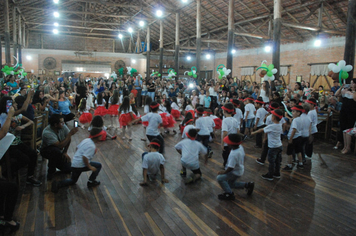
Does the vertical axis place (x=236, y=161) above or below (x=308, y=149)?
above

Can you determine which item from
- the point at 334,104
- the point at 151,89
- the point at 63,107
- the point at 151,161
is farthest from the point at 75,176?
the point at 151,89

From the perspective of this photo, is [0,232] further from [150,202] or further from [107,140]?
[107,140]

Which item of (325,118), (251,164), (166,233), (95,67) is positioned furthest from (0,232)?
(95,67)

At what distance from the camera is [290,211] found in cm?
332

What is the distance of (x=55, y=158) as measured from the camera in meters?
4.13

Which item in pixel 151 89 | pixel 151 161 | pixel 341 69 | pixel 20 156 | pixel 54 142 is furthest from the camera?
pixel 151 89

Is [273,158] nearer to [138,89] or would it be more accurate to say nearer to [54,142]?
[54,142]

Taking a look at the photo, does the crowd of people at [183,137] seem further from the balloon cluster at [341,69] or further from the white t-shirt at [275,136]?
the balloon cluster at [341,69]

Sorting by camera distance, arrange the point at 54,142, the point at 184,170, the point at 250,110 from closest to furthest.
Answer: the point at 54,142 < the point at 184,170 < the point at 250,110

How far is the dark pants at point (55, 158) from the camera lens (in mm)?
4094

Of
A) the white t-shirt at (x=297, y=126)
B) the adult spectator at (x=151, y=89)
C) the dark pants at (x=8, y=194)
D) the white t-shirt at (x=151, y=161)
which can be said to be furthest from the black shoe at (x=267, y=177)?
the adult spectator at (x=151, y=89)

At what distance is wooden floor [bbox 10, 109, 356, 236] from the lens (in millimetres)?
2893

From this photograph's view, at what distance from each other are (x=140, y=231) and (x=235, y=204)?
4.46ft

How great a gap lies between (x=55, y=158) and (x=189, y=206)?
2301mm
